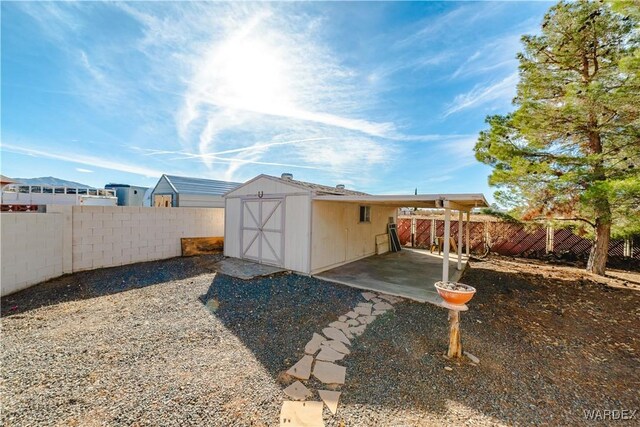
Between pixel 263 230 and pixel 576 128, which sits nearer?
pixel 576 128

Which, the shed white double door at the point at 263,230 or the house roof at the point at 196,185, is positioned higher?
the house roof at the point at 196,185

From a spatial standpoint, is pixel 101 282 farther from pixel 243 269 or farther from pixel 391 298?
pixel 391 298

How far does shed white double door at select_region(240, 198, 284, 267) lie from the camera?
7215 mm

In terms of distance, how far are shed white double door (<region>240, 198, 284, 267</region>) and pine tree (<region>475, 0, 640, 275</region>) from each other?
649cm

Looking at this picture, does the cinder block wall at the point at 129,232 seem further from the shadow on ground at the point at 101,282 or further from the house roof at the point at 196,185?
the house roof at the point at 196,185

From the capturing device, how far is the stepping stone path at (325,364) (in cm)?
225

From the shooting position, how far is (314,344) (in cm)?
345

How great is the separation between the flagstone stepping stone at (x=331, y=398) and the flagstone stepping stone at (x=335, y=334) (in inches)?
40.0

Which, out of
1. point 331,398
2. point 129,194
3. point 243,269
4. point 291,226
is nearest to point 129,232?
point 243,269

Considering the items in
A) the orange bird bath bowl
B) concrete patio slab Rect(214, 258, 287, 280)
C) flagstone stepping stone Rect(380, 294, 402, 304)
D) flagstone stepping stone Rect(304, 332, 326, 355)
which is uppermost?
the orange bird bath bowl

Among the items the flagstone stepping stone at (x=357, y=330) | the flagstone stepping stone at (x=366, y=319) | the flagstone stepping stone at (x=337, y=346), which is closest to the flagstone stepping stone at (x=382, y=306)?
the flagstone stepping stone at (x=366, y=319)

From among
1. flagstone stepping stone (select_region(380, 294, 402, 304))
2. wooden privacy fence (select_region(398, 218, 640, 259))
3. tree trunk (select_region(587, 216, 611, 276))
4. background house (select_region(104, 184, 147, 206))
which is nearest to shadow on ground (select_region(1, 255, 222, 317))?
flagstone stepping stone (select_region(380, 294, 402, 304))

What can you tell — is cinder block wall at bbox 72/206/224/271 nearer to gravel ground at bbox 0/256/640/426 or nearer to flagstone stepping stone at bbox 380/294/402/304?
gravel ground at bbox 0/256/640/426

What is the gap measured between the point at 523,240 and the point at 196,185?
17.0 m
